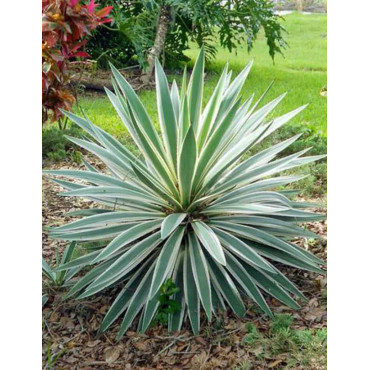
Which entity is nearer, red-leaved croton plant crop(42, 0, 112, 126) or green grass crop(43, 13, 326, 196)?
red-leaved croton plant crop(42, 0, 112, 126)

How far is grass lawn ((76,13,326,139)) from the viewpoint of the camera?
199 inches

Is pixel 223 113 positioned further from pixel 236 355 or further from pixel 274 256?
pixel 236 355

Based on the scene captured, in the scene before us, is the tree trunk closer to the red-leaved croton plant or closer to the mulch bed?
the red-leaved croton plant

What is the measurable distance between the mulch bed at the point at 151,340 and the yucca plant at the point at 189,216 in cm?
7

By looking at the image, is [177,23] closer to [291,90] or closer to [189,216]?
[291,90]

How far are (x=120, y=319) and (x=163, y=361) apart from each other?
1.04ft

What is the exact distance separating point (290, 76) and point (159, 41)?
4.44ft

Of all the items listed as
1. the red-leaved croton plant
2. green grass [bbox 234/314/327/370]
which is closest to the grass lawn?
the red-leaved croton plant

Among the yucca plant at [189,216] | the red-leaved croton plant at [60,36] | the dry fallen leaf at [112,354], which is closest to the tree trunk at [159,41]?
the red-leaved croton plant at [60,36]

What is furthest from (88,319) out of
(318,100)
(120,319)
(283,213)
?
(318,100)

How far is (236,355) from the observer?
96.1 inches

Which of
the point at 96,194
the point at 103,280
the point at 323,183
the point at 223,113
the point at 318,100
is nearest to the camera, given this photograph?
the point at 103,280

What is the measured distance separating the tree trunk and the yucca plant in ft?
9.76

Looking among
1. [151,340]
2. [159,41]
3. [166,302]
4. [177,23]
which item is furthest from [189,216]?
Result: [177,23]
